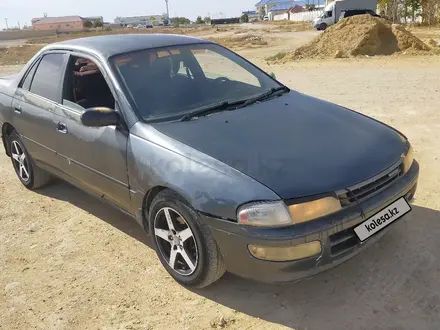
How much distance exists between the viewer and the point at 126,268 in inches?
132

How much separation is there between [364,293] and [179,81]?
83.2 inches

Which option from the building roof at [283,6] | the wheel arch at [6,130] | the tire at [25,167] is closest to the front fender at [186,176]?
the tire at [25,167]

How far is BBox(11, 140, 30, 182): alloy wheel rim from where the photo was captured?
15.8 ft

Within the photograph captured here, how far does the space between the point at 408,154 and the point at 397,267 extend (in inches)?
31.3

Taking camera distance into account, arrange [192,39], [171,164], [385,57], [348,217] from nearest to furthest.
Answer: [348,217] → [171,164] → [192,39] → [385,57]

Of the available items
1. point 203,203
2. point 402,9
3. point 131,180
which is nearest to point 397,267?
point 203,203

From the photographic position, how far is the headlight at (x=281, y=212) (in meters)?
2.46

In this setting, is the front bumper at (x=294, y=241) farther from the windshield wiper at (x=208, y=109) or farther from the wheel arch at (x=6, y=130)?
the wheel arch at (x=6, y=130)

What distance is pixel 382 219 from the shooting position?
277 centimetres

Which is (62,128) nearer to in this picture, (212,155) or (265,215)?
(212,155)

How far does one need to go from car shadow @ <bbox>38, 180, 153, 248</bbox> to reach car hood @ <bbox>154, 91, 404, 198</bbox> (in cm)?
116

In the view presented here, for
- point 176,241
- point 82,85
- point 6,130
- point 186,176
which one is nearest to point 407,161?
point 186,176

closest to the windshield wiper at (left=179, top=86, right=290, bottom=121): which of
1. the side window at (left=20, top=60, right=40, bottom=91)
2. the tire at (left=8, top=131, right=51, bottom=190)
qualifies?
the side window at (left=20, top=60, right=40, bottom=91)

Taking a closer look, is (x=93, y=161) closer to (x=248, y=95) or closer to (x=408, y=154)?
(x=248, y=95)
